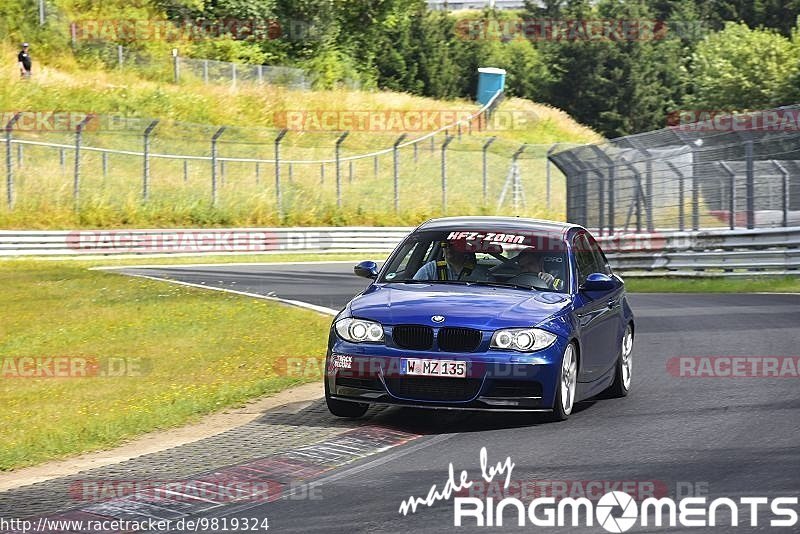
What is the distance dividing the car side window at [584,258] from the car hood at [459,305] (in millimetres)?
691

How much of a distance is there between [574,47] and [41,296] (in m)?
71.0

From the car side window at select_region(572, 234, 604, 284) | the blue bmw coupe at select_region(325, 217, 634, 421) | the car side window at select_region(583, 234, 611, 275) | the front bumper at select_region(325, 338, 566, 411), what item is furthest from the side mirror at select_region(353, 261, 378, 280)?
the car side window at select_region(583, 234, 611, 275)

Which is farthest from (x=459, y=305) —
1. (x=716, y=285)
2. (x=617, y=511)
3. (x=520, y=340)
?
(x=716, y=285)

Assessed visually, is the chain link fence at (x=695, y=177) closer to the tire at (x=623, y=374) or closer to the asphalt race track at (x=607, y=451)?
the asphalt race track at (x=607, y=451)

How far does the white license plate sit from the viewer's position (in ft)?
30.9

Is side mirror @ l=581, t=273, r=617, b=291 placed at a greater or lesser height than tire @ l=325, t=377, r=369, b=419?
greater

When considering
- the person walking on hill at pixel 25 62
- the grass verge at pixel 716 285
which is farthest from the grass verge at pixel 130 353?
the person walking on hill at pixel 25 62

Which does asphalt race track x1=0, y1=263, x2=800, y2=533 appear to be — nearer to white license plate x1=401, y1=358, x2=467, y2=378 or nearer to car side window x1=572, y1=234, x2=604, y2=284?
white license plate x1=401, y1=358, x2=467, y2=378

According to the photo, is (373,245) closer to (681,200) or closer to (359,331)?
(681,200)

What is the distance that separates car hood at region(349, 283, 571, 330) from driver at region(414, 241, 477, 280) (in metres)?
0.26

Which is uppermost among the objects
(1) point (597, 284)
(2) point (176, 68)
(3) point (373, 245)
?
(2) point (176, 68)

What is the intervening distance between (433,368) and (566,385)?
3.57 ft

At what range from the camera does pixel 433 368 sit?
943 centimetres

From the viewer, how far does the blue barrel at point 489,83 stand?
69625 millimetres
